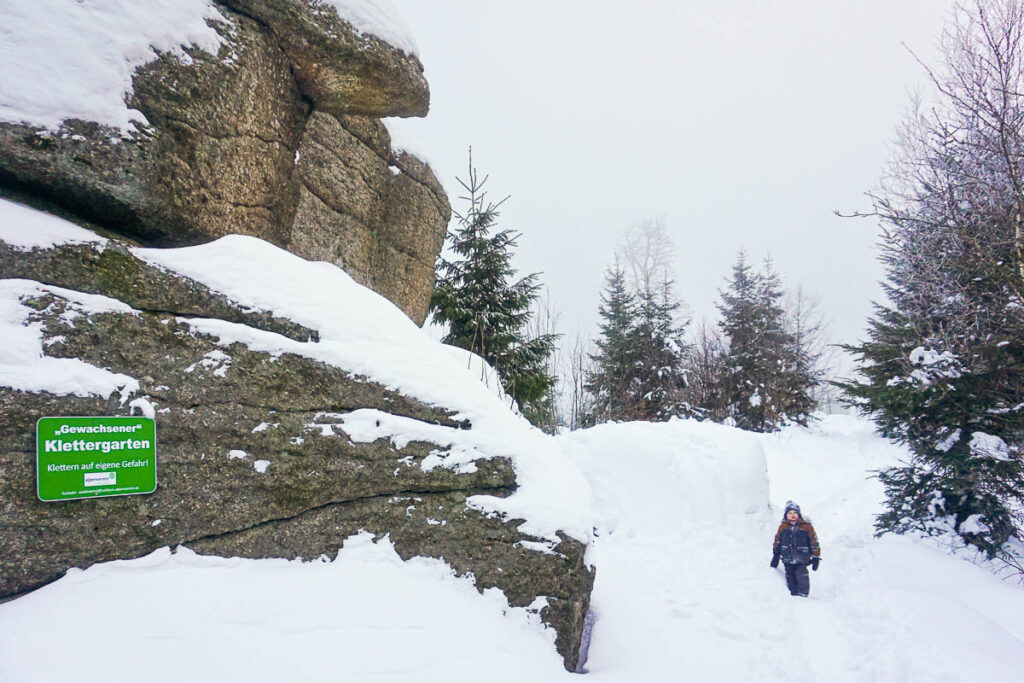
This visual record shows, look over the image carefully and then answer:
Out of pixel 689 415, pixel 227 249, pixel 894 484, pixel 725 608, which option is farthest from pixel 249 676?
pixel 689 415

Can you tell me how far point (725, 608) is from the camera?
5660 millimetres

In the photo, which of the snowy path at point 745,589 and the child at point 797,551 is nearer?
the snowy path at point 745,589

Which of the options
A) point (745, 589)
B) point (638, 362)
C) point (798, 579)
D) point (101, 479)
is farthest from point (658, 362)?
point (101, 479)

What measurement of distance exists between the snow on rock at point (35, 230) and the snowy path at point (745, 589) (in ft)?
17.0

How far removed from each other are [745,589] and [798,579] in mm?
795

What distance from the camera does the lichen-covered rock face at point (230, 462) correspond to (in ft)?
9.21

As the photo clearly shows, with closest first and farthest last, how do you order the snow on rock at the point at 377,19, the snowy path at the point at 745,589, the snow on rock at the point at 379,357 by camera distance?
the snow on rock at the point at 379,357, the snowy path at the point at 745,589, the snow on rock at the point at 377,19

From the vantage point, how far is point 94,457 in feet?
9.39

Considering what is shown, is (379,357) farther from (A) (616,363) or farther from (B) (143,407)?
(A) (616,363)

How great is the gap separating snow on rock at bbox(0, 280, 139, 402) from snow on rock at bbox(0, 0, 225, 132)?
1.33m

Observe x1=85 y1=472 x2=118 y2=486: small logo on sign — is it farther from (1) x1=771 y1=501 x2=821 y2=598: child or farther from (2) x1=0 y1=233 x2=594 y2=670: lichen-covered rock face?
(1) x1=771 y1=501 x2=821 y2=598: child

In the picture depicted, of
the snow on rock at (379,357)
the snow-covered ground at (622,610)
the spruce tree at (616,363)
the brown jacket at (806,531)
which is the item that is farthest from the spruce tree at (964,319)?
the spruce tree at (616,363)

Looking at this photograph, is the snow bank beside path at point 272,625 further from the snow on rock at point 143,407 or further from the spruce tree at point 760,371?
the spruce tree at point 760,371

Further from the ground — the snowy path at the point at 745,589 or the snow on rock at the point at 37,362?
the snow on rock at the point at 37,362
